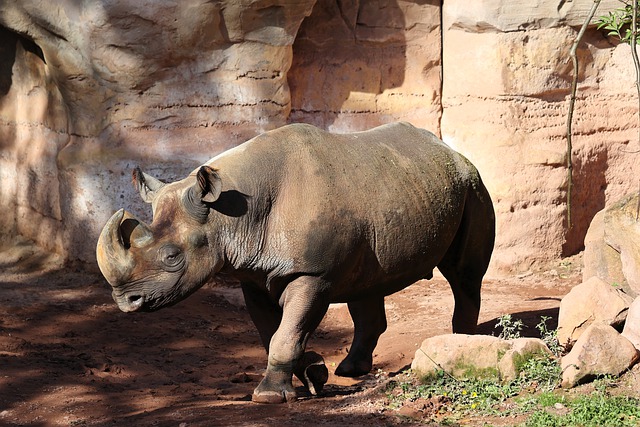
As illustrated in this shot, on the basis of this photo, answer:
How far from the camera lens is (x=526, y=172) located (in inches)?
428

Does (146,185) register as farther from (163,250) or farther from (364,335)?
(364,335)

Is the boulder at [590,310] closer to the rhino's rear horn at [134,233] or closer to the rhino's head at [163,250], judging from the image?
the rhino's head at [163,250]

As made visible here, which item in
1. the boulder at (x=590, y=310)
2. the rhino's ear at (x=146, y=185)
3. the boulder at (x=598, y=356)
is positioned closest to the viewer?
the boulder at (x=598, y=356)

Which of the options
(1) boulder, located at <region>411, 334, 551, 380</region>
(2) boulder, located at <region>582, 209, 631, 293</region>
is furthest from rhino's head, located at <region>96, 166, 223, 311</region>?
(2) boulder, located at <region>582, 209, 631, 293</region>

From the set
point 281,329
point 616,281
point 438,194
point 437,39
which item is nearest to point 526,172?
point 437,39

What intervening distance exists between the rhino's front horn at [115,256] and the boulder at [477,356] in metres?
1.83

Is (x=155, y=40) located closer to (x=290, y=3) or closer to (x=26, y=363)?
(x=290, y=3)

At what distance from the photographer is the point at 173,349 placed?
28.9 feet

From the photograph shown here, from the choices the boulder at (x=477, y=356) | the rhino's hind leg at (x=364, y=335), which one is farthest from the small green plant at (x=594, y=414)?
the rhino's hind leg at (x=364, y=335)

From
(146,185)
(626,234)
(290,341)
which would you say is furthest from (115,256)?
(626,234)

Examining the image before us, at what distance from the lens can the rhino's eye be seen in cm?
A: 605

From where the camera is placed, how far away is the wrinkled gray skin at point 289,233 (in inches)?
239

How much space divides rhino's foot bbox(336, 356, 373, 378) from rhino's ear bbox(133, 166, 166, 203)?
209 centimetres

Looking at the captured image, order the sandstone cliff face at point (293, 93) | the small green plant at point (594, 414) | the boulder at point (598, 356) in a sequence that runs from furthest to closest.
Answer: the sandstone cliff face at point (293, 93) < the boulder at point (598, 356) < the small green plant at point (594, 414)
